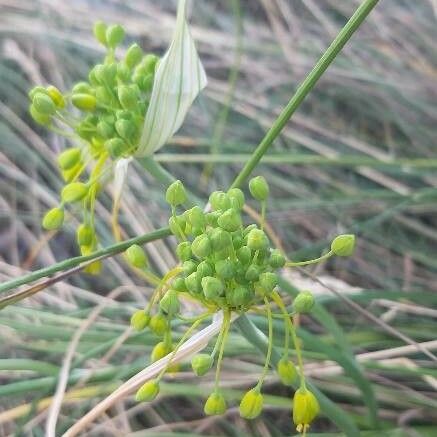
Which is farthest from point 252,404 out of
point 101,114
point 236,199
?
point 101,114

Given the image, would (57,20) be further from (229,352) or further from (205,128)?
(229,352)

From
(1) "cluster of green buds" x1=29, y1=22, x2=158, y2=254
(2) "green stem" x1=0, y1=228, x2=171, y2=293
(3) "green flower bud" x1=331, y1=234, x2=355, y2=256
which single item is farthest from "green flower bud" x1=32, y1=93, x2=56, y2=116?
(3) "green flower bud" x1=331, y1=234, x2=355, y2=256

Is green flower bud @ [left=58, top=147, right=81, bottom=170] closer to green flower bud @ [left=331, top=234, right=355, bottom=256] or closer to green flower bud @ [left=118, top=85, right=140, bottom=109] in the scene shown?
green flower bud @ [left=118, top=85, right=140, bottom=109]

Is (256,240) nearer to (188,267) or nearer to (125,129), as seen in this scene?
(188,267)

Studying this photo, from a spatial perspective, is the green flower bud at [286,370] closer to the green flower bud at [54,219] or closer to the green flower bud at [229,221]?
the green flower bud at [229,221]

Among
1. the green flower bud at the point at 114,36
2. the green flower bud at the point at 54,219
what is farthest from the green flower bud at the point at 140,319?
the green flower bud at the point at 114,36

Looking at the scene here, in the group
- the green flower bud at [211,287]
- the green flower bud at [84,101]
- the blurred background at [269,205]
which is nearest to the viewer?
the green flower bud at [211,287]

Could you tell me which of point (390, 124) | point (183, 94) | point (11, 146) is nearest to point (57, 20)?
point (11, 146)
